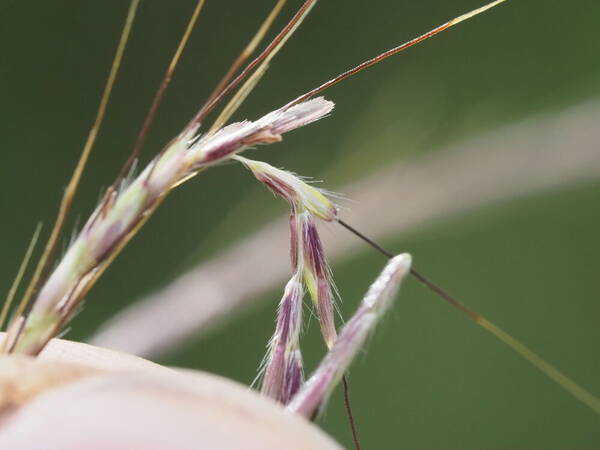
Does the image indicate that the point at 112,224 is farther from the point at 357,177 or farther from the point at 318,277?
the point at 357,177

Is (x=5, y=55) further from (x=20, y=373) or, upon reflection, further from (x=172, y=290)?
(x=20, y=373)

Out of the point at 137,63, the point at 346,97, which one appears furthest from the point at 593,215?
the point at 137,63

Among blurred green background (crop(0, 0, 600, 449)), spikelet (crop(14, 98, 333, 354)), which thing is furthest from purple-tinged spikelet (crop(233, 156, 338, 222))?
blurred green background (crop(0, 0, 600, 449))

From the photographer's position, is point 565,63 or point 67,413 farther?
point 565,63

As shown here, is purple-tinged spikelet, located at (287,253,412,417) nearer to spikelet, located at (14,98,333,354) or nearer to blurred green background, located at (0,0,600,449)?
spikelet, located at (14,98,333,354)

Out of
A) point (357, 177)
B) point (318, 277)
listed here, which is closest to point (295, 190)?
point (318, 277)

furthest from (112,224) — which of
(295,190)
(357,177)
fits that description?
(357,177)

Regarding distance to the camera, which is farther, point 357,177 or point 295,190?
point 357,177
